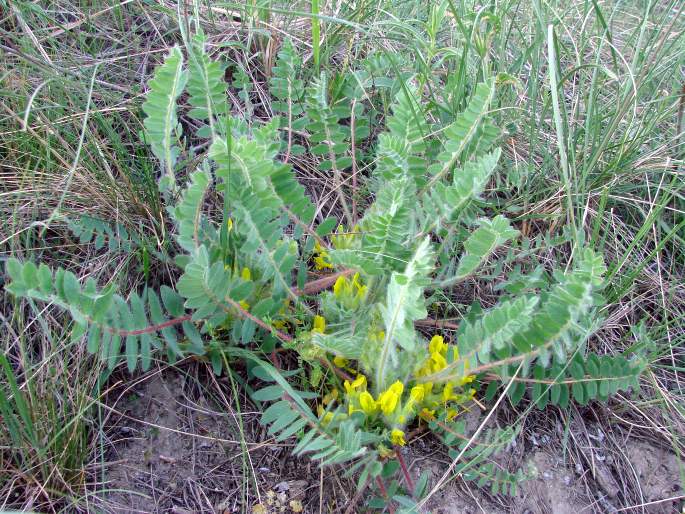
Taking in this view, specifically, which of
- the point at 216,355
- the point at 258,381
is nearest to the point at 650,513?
the point at 258,381

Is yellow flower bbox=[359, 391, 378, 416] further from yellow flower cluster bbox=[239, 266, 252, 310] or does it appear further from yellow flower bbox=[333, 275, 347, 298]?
yellow flower cluster bbox=[239, 266, 252, 310]

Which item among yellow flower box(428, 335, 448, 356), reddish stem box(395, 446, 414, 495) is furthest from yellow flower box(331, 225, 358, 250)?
reddish stem box(395, 446, 414, 495)

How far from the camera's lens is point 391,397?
1635 mm

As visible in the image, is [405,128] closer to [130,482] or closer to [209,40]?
[209,40]

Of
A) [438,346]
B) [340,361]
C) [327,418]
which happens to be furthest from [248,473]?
[438,346]

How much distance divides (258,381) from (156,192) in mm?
650

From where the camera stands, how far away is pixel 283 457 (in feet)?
5.65

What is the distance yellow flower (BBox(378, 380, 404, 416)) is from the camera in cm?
163

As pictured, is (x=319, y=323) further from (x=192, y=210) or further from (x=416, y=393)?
(x=192, y=210)

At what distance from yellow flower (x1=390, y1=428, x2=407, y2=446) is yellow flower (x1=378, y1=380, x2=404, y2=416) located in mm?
50

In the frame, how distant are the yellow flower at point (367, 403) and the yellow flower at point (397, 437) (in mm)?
72

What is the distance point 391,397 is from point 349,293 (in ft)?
1.02

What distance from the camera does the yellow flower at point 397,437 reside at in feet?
5.41

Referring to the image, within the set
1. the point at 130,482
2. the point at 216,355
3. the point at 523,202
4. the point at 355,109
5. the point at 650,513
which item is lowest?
the point at 650,513
